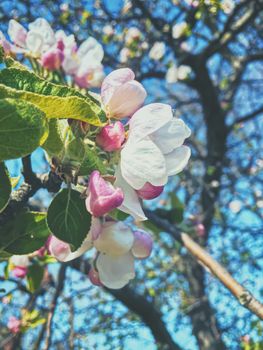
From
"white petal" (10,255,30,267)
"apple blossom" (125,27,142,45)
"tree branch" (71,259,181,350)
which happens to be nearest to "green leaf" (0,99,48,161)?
"white petal" (10,255,30,267)

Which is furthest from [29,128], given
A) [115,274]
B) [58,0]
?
[58,0]

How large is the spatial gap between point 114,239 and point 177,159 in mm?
128

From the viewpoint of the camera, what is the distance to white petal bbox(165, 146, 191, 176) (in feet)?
2.12

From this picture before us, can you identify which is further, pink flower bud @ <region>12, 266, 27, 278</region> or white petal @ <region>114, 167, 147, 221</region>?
pink flower bud @ <region>12, 266, 27, 278</region>

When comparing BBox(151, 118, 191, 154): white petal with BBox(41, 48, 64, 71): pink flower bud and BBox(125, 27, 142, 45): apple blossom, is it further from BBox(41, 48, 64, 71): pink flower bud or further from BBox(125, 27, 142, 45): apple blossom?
BBox(125, 27, 142, 45): apple blossom

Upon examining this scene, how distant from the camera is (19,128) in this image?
19.4 inches

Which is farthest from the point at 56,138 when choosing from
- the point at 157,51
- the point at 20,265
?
the point at 157,51

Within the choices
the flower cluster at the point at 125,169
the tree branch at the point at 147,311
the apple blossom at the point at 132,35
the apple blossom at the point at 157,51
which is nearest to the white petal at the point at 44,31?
the flower cluster at the point at 125,169

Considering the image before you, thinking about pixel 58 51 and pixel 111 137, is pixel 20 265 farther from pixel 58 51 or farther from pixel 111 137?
pixel 111 137

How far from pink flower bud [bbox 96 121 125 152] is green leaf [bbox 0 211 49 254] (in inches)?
5.8

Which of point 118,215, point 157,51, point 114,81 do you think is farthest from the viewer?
point 157,51

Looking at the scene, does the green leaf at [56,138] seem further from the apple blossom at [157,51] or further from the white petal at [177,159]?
the apple blossom at [157,51]

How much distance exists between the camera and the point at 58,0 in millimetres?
3727

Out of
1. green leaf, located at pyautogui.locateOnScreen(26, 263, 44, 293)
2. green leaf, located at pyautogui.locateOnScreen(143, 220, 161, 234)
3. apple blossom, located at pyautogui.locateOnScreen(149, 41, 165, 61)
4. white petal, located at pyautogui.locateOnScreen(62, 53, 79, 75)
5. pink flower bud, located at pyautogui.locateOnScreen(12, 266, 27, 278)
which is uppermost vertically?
white petal, located at pyautogui.locateOnScreen(62, 53, 79, 75)
